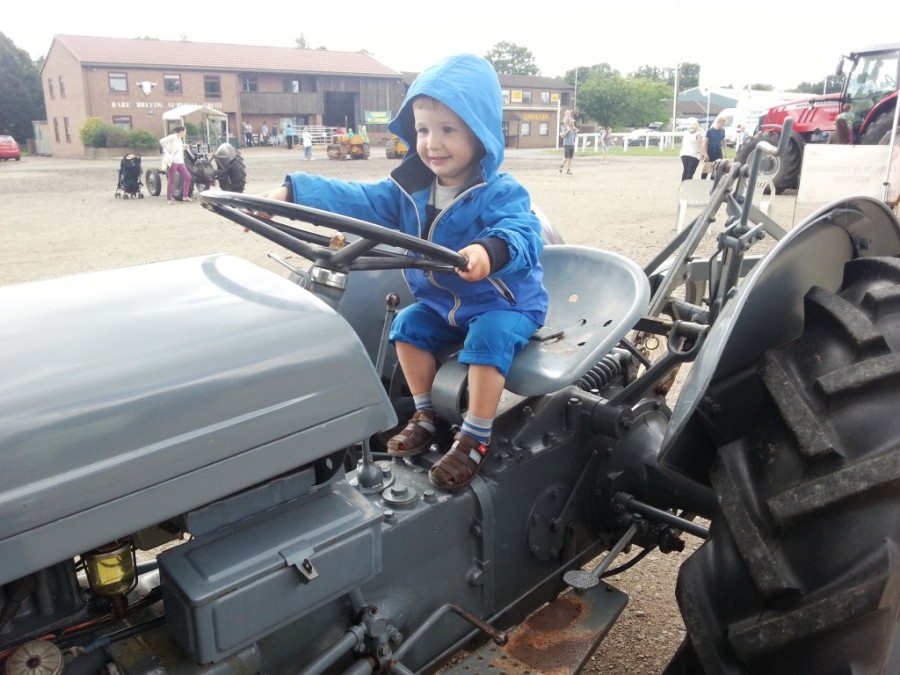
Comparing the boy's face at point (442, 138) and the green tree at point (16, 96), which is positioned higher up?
the green tree at point (16, 96)

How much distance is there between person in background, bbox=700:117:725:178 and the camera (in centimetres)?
1578

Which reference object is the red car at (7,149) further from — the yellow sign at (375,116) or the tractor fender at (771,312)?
the tractor fender at (771,312)

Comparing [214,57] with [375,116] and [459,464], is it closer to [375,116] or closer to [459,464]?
[375,116]

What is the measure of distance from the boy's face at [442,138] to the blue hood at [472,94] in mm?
35

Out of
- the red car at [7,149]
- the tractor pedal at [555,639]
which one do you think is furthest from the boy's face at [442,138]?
the red car at [7,149]

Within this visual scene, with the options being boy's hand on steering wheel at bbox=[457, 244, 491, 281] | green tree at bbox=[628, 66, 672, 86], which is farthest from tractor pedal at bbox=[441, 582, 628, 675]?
green tree at bbox=[628, 66, 672, 86]

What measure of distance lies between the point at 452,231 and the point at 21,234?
30.6 ft

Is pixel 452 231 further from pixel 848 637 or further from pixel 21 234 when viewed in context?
pixel 21 234

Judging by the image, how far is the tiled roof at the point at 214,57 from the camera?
3825cm

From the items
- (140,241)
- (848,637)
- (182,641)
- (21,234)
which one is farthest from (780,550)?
(21,234)

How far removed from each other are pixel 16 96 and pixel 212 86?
11.9 metres

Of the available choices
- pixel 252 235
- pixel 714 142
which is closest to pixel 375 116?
pixel 714 142

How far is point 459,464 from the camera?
1.60m

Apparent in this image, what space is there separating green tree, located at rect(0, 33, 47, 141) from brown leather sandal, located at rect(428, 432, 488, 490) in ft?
158
